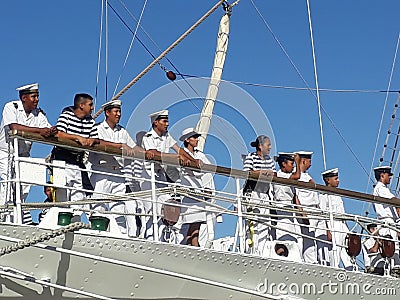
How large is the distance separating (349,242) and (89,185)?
3.54 m

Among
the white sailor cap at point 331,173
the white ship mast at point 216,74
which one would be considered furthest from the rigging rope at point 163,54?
the white sailor cap at point 331,173

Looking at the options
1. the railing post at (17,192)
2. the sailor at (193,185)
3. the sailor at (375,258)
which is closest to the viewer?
the railing post at (17,192)

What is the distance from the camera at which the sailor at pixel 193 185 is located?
8750 mm

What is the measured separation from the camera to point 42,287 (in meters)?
6.83

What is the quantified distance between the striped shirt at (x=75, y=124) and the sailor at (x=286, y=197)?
8.17ft

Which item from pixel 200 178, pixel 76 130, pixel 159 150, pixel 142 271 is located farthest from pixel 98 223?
pixel 200 178

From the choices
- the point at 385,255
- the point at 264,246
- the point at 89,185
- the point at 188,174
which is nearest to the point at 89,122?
the point at 89,185

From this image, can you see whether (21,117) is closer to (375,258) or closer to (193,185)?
(193,185)

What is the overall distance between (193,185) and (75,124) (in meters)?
1.74

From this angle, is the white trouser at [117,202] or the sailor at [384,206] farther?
the sailor at [384,206]

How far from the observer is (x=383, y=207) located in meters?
10.8

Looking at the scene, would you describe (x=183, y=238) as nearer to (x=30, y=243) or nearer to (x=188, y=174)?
(x=188, y=174)

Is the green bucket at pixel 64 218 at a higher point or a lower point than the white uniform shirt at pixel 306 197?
lower

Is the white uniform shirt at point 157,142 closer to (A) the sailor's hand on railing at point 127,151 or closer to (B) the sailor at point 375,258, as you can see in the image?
(A) the sailor's hand on railing at point 127,151
